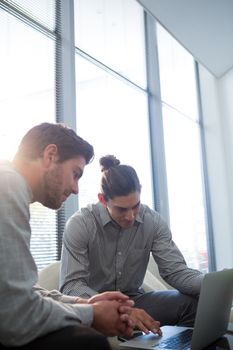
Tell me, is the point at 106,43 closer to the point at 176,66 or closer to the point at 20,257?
the point at 176,66

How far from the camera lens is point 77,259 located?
1.68m

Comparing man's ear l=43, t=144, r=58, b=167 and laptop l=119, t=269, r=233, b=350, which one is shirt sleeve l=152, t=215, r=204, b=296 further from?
man's ear l=43, t=144, r=58, b=167

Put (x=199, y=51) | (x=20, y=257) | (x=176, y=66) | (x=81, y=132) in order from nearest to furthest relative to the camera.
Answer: (x=20, y=257), (x=81, y=132), (x=199, y=51), (x=176, y=66)

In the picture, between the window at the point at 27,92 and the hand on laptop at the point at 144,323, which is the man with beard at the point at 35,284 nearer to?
the hand on laptop at the point at 144,323

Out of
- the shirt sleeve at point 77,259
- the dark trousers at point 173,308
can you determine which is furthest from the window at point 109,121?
the dark trousers at point 173,308

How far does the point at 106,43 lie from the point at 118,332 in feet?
9.33

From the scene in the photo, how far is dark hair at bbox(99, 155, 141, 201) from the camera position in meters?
1.76

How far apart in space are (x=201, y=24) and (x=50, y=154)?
323 centimetres

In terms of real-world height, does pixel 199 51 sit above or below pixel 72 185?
above

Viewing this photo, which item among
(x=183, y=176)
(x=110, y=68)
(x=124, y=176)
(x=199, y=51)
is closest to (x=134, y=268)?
(x=124, y=176)

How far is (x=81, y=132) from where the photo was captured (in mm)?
2881

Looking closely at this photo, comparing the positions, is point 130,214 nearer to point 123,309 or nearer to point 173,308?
point 173,308

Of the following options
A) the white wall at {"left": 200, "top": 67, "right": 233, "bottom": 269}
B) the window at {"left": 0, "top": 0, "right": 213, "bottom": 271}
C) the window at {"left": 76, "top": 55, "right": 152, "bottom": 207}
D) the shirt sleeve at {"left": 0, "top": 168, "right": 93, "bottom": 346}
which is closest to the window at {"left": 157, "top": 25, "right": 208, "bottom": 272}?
the window at {"left": 0, "top": 0, "right": 213, "bottom": 271}

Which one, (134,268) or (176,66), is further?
(176,66)
